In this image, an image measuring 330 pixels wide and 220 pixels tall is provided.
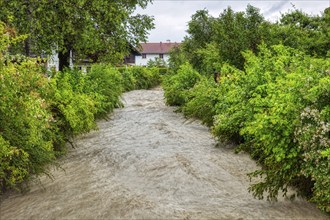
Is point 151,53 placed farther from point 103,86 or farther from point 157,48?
point 103,86

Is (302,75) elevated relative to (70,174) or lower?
elevated

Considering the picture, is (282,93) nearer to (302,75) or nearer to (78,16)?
(302,75)

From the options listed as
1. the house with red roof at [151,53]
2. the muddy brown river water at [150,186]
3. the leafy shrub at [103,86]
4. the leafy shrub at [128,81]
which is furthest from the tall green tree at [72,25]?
the house with red roof at [151,53]

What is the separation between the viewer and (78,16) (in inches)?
570

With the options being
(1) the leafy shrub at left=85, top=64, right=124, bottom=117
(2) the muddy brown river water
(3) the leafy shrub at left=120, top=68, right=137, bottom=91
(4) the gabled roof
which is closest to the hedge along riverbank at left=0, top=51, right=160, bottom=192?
(2) the muddy brown river water

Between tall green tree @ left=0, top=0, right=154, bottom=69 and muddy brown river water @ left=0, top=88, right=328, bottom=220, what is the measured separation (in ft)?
14.5

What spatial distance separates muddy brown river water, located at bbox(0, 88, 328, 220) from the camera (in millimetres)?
6102

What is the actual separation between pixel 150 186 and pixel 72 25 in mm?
8601

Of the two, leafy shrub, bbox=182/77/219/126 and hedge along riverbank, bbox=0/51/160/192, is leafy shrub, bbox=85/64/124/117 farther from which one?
hedge along riverbank, bbox=0/51/160/192

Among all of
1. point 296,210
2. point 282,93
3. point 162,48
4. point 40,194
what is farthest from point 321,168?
point 162,48

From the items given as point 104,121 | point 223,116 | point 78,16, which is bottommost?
point 104,121

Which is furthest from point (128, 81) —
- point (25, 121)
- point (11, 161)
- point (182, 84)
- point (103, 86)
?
point (11, 161)

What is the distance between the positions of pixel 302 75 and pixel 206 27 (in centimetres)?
2714

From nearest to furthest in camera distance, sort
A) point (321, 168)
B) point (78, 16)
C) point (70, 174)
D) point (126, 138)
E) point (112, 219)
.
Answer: point (321, 168) < point (112, 219) < point (70, 174) < point (126, 138) < point (78, 16)
